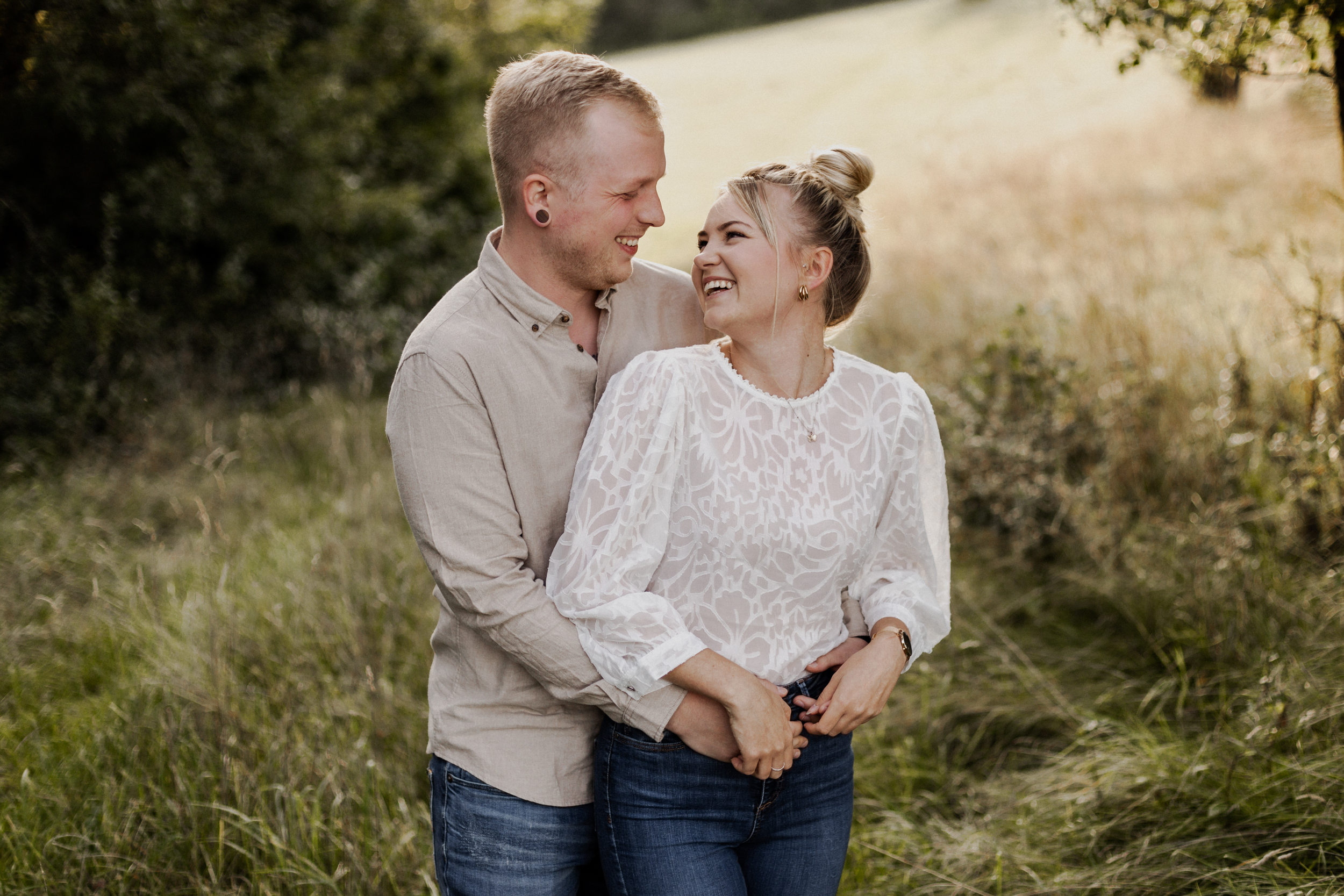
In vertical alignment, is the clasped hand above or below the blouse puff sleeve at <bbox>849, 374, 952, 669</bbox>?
below

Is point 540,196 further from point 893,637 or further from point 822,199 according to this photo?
point 893,637

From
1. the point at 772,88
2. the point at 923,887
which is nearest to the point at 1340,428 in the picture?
the point at 923,887

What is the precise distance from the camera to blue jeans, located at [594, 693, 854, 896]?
196 cm

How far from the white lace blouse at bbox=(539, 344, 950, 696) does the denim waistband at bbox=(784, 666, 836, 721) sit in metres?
0.03

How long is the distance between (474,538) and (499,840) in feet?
2.02

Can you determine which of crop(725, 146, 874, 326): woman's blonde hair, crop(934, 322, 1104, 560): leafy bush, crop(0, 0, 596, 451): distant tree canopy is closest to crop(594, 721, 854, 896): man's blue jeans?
crop(725, 146, 874, 326): woman's blonde hair

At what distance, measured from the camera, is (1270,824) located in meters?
2.63

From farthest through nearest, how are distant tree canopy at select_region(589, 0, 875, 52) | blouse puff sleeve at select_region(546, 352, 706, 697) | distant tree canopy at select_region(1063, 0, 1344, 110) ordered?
distant tree canopy at select_region(589, 0, 875, 52) < distant tree canopy at select_region(1063, 0, 1344, 110) < blouse puff sleeve at select_region(546, 352, 706, 697)

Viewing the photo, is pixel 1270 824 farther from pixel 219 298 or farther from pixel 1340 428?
pixel 219 298

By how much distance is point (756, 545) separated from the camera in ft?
6.59

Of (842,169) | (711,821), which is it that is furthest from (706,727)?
(842,169)

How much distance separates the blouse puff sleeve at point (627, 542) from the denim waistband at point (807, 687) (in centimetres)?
29

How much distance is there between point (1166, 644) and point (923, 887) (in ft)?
4.92

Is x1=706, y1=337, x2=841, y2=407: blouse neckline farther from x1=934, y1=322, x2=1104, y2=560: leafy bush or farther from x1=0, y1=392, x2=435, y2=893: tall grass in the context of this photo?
x1=934, y1=322, x2=1104, y2=560: leafy bush
